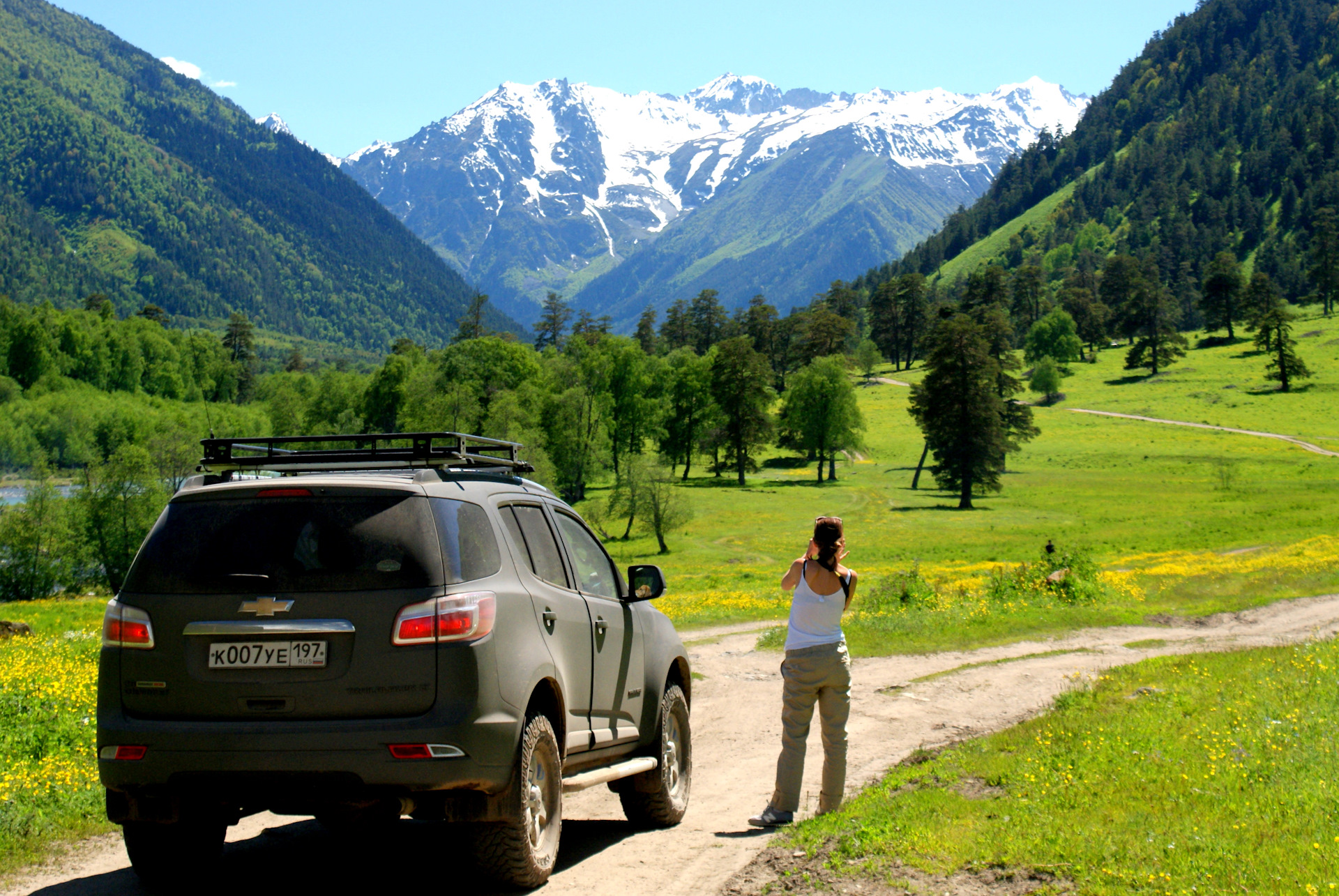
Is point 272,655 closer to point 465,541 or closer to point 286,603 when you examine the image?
point 286,603

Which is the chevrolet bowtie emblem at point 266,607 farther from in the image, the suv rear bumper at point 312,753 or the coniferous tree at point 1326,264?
the coniferous tree at point 1326,264

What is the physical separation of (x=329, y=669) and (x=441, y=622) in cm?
62

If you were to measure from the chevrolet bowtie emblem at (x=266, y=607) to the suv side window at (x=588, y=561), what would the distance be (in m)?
2.21

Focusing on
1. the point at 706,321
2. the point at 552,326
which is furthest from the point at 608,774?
the point at 552,326

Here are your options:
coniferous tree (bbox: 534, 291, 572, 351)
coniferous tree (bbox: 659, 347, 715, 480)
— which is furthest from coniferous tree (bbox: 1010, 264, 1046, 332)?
coniferous tree (bbox: 659, 347, 715, 480)

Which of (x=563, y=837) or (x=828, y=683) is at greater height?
(x=828, y=683)

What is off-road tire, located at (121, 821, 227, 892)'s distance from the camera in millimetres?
5770

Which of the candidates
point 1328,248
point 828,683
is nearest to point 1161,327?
point 1328,248

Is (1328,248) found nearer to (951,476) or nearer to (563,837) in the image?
(951,476)

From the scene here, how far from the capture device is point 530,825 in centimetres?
562

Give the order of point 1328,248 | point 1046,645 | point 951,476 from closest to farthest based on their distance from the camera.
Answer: point 1046,645 < point 951,476 < point 1328,248

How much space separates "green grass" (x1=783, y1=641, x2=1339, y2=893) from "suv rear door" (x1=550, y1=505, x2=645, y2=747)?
4.75 ft

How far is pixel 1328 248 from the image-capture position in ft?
496

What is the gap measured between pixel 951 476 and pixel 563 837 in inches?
2715
